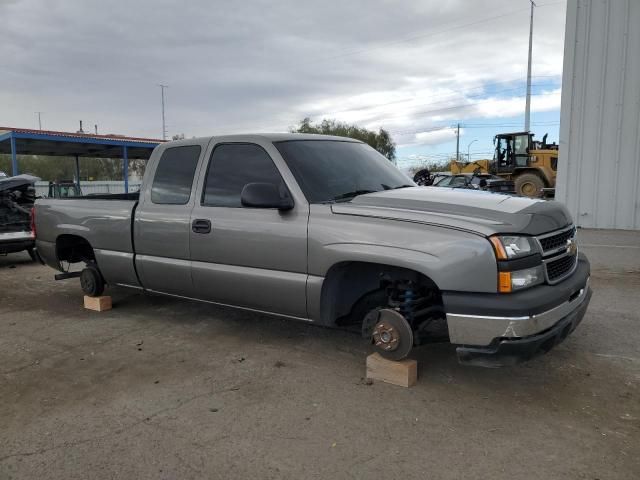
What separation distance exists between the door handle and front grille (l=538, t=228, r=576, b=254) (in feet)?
8.71

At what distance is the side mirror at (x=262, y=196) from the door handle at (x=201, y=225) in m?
0.72

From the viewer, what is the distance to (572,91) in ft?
43.6

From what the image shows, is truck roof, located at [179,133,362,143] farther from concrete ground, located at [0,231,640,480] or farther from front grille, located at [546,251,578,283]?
front grille, located at [546,251,578,283]

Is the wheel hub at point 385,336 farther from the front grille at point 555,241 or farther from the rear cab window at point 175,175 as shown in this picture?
the rear cab window at point 175,175

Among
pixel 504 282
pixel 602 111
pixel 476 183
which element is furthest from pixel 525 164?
pixel 504 282

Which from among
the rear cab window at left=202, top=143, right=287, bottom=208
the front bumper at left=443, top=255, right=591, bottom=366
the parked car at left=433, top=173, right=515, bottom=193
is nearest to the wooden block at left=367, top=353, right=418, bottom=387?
the front bumper at left=443, top=255, right=591, bottom=366

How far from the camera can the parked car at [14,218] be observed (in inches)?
348

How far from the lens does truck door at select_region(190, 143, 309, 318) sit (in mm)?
4047

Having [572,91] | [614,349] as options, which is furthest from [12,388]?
[572,91]

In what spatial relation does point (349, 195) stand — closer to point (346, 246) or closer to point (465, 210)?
point (346, 246)

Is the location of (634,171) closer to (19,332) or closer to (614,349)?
(614,349)

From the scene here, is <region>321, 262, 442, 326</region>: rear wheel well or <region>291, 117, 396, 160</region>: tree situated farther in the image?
<region>291, 117, 396, 160</region>: tree

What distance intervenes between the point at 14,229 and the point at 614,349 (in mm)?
9015

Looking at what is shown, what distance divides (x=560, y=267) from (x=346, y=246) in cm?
151
